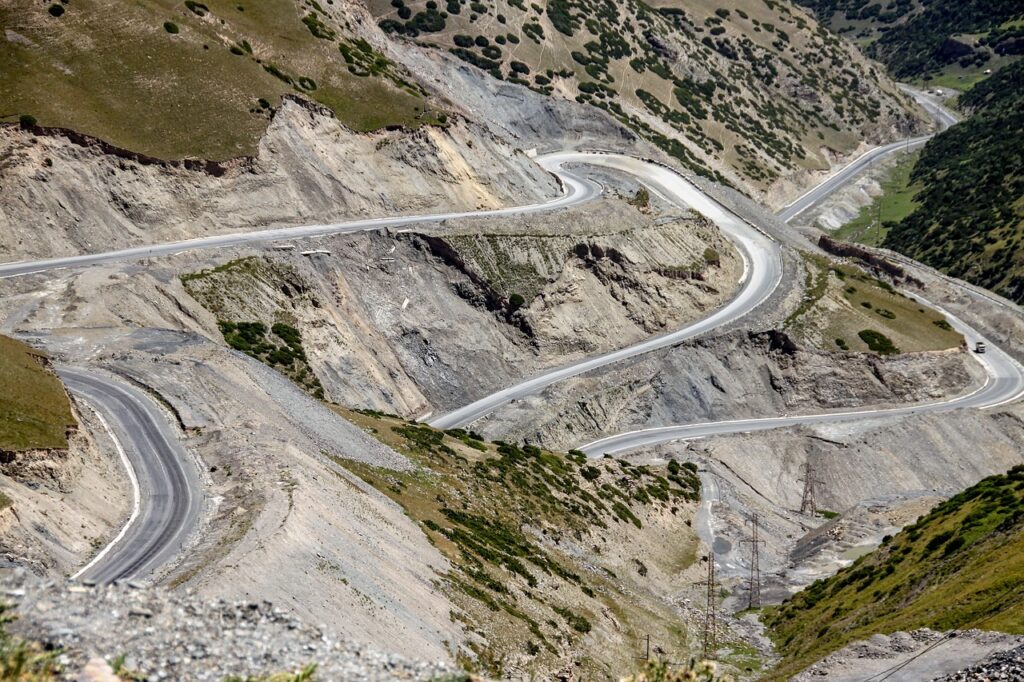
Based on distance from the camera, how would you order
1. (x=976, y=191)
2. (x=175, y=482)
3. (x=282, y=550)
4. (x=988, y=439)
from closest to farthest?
(x=282, y=550) < (x=175, y=482) < (x=988, y=439) < (x=976, y=191)

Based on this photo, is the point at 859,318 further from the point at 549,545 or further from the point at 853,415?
the point at 549,545

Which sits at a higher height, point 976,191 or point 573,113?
point 976,191

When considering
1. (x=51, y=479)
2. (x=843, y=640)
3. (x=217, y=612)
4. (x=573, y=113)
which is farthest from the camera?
(x=573, y=113)

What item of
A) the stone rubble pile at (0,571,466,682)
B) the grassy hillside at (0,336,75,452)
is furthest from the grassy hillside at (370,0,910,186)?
the stone rubble pile at (0,571,466,682)

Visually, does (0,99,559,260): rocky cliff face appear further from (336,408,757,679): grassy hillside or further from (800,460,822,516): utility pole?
(800,460,822,516): utility pole

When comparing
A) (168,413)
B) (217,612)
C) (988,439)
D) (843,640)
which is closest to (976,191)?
(988,439)

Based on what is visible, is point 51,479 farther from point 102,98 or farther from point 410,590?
point 102,98

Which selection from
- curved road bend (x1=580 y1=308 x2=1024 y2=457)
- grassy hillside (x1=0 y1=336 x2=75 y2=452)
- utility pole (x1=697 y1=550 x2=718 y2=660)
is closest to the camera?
grassy hillside (x1=0 y1=336 x2=75 y2=452)
